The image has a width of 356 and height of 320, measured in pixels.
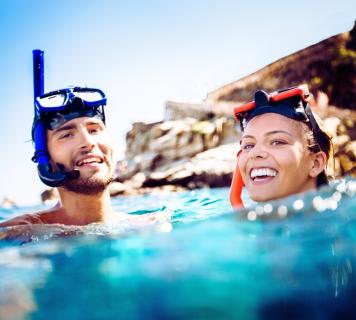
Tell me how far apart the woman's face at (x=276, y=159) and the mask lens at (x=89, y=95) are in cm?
162

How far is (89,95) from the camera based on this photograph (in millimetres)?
3818

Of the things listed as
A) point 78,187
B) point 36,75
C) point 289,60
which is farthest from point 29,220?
point 289,60

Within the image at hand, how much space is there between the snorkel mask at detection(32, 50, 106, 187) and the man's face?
0.18ft

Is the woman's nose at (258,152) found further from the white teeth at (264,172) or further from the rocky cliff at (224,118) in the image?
the rocky cliff at (224,118)

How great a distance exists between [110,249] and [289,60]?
846 inches

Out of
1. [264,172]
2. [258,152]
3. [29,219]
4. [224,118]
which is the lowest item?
[29,219]

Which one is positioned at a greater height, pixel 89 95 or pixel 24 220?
pixel 89 95

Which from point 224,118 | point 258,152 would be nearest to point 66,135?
point 258,152

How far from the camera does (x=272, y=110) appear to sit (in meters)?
2.88

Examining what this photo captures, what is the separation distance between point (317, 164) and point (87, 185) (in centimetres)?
191

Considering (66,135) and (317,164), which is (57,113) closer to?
(66,135)

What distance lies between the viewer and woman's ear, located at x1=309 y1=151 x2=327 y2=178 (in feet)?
9.38

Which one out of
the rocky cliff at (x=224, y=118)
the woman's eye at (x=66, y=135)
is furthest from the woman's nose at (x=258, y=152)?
the rocky cliff at (x=224, y=118)

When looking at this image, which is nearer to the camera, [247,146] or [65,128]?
[247,146]
